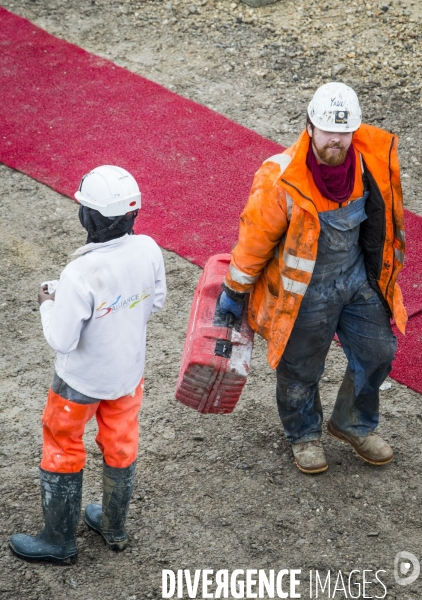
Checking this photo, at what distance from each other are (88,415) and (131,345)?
1.22ft

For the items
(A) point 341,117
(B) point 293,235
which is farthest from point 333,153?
(B) point 293,235

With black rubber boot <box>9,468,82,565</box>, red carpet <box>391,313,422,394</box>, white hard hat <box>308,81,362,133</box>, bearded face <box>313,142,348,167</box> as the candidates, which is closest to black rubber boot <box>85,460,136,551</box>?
black rubber boot <box>9,468,82,565</box>

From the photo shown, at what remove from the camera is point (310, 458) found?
451cm

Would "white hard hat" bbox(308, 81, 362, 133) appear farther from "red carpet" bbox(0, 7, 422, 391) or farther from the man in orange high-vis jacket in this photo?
"red carpet" bbox(0, 7, 422, 391)

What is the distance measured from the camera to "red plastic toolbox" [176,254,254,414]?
4066mm

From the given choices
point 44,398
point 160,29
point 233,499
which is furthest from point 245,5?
point 233,499

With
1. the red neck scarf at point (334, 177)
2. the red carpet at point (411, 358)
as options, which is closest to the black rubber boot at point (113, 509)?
the red neck scarf at point (334, 177)

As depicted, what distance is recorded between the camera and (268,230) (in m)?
3.82

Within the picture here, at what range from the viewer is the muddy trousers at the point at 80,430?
360 cm

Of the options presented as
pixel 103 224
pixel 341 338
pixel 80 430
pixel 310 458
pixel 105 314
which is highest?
pixel 103 224

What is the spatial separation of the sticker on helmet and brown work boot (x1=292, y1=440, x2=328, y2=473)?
1777mm

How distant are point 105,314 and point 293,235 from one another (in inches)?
36.8

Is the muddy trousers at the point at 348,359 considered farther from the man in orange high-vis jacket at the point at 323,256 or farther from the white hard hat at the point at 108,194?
the white hard hat at the point at 108,194

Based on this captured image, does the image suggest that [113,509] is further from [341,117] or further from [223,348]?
[341,117]
